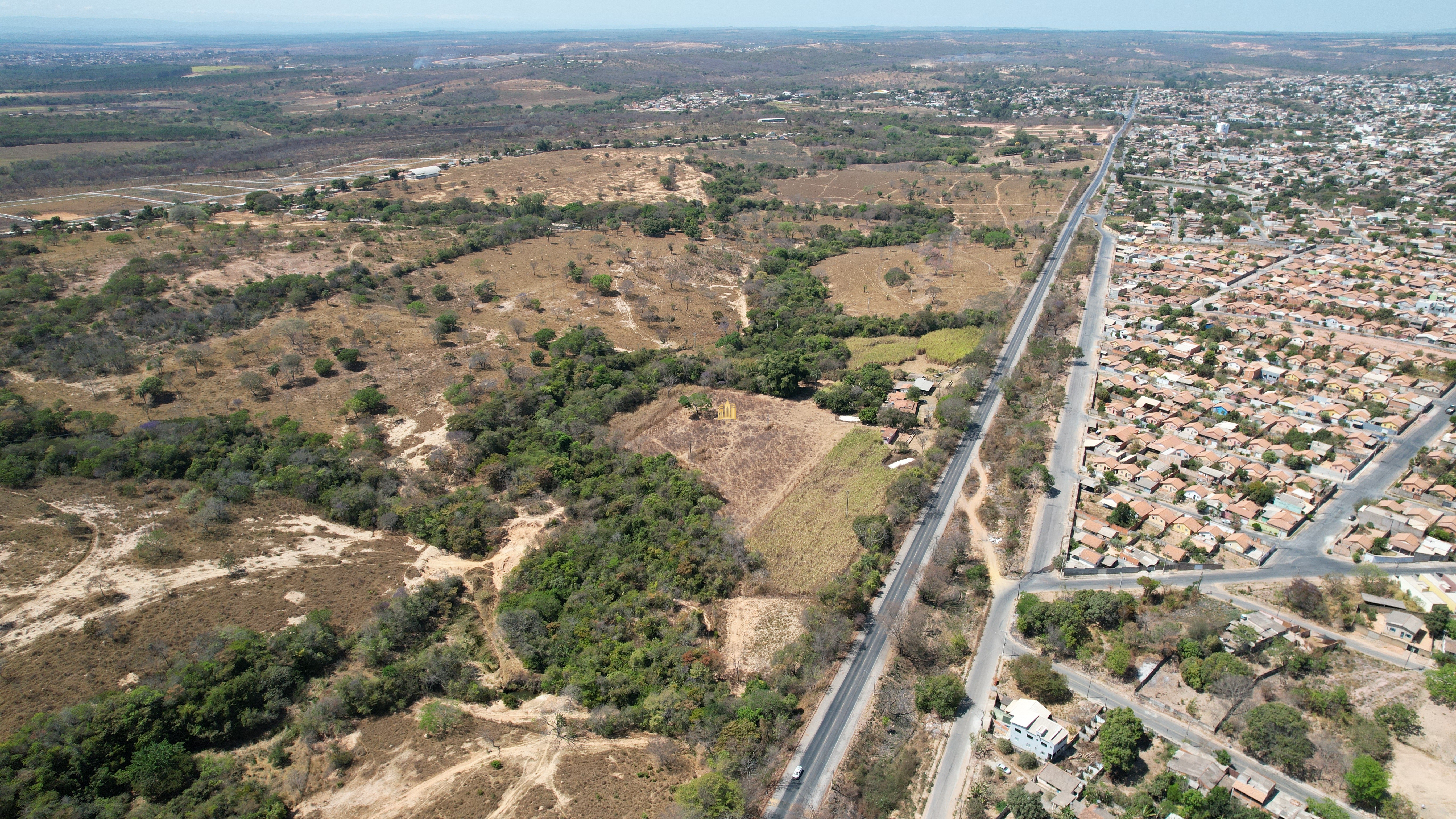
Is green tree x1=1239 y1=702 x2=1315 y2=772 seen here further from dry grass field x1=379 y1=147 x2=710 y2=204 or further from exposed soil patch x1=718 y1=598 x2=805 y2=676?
dry grass field x1=379 y1=147 x2=710 y2=204

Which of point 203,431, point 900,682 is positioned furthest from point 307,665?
point 900,682

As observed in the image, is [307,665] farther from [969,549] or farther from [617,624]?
[969,549]

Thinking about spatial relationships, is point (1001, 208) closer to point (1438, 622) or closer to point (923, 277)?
point (923, 277)

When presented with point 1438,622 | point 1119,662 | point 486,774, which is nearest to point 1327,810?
point 1119,662

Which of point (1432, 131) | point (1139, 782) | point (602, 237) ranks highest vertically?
point (1432, 131)

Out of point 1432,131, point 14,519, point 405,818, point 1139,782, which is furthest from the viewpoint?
point 1432,131

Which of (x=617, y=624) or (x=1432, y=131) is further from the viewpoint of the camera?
(x=1432, y=131)
